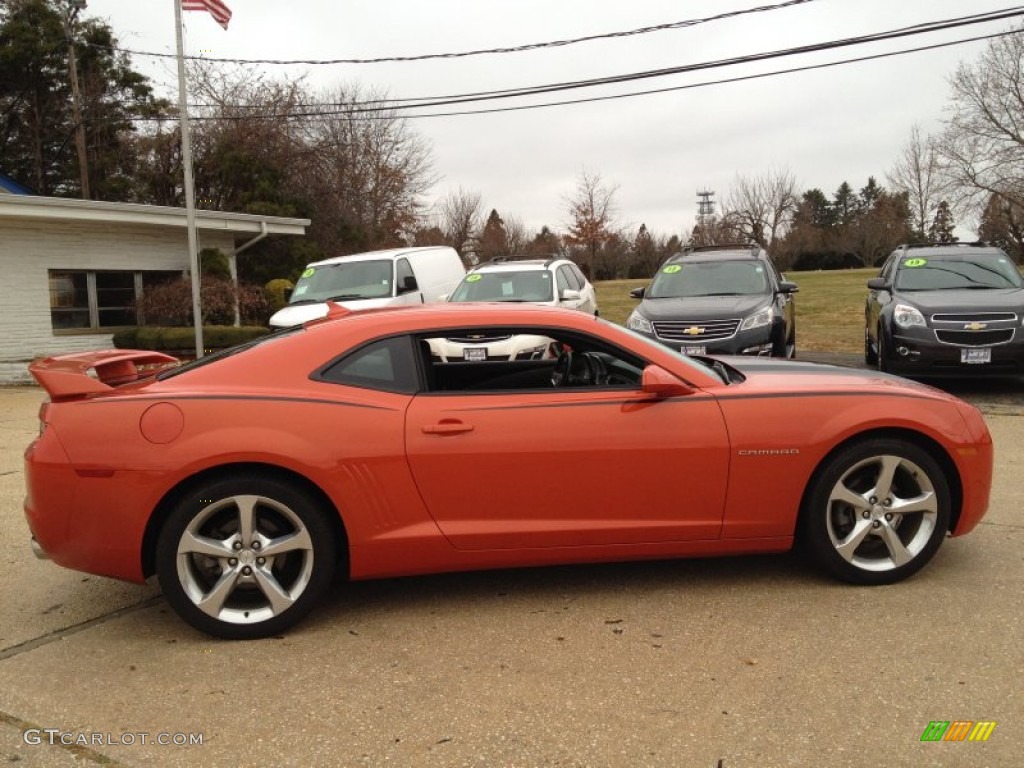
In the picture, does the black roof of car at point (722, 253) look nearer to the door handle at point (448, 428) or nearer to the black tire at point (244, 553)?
the door handle at point (448, 428)

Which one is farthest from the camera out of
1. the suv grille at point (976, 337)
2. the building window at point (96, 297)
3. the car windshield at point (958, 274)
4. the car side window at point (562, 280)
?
the building window at point (96, 297)

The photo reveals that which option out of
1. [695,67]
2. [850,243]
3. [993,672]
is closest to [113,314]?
[695,67]

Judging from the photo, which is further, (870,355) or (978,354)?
(870,355)

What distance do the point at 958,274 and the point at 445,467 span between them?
892cm

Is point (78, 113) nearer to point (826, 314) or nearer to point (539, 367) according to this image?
point (826, 314)

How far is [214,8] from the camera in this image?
1461cm

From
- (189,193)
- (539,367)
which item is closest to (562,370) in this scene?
(539,367)

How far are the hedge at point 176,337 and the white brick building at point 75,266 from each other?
2.23 feet

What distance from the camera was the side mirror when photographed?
360 centimetres

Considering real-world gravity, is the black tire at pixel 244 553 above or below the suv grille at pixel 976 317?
below

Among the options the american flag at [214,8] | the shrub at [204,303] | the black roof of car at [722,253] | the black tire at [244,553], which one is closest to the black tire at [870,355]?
the black roof of car at [722,253]

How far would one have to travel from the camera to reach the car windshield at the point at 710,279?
10453mm

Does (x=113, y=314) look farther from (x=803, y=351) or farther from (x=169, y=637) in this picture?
(x=169, y=637)

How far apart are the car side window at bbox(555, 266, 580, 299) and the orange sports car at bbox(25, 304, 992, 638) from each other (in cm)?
776
